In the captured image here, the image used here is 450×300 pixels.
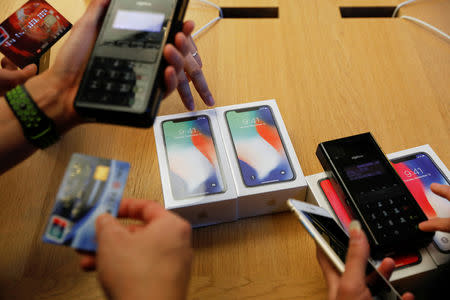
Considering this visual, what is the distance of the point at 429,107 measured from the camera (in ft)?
2.77

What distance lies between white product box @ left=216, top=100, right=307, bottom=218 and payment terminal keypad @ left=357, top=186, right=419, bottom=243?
127 millimetres

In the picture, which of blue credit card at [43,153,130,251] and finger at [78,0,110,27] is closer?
blue credit card at [43,153,130,251]

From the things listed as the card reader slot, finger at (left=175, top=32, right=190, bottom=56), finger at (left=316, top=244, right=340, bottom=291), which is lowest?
finger at (left=316, top=244, right=340, bottom=291)

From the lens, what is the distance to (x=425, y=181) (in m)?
0.69

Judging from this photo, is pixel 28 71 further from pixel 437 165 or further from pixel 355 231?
pixel 437 165

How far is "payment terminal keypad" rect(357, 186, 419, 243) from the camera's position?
23.4 inches

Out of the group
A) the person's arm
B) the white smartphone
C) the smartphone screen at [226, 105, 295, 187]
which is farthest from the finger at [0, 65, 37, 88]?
the white smartphone

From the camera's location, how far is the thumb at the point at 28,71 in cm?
79

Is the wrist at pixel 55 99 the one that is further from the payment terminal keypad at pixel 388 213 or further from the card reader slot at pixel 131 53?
the payment terminal keypad at pixel 388 213

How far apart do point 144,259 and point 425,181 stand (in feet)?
1.93

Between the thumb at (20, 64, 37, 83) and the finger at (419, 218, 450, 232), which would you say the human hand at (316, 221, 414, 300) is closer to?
the finger at (419, 218, 450, 232)

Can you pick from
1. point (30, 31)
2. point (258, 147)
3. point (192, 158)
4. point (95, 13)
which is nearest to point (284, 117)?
point (258, 147)

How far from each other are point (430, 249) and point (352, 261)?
0.68 ft

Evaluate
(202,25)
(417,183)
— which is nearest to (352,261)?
(417,183)
